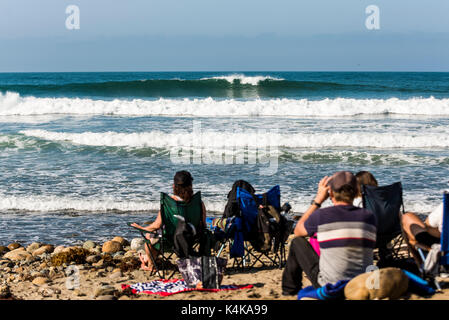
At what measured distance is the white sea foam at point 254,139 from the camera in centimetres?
1449

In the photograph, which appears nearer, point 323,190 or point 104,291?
point 323,190

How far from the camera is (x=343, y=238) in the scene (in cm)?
358

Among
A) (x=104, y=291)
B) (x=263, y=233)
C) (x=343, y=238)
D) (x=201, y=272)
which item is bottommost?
(x=104, y=291)

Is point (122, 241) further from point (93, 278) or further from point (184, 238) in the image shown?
point (184, 238)

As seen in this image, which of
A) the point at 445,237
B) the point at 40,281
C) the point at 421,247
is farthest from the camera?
the point at 40,281

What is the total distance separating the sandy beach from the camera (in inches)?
179

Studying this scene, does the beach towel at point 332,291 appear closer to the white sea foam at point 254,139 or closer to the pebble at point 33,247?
the pebble at point 33,247

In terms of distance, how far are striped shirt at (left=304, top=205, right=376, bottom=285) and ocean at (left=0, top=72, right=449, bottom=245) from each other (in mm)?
4282

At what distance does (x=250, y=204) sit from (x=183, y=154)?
8089mm

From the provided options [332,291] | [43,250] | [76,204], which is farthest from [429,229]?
[76,204]
